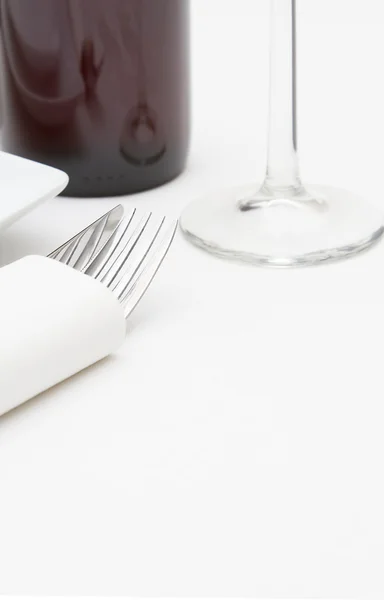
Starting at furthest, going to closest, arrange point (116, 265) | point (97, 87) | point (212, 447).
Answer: point (97, 87) < point (116, 265) < point (212, 447)

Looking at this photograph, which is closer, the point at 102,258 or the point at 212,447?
the point at 212,447

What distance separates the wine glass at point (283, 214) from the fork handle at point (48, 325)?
143 millimetres

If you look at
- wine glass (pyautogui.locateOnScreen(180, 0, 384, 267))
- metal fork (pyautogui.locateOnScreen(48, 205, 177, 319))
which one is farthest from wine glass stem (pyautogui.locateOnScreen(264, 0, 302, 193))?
metal fork (pyautogui.locateOnScreen(48, 205, 177, 319))

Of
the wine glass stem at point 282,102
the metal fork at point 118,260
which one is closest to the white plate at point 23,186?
the metal fork at point 118,260

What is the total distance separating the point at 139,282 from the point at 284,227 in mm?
129

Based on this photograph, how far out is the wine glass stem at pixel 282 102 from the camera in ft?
1.95

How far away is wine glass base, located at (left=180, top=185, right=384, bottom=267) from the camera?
60 centimetres

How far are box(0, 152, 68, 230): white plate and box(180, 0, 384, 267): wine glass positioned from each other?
3.9 inches

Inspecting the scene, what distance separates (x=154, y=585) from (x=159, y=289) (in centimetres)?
24

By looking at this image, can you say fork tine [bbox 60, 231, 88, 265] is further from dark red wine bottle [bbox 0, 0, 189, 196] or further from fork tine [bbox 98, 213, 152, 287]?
dark red wine bottle [bbox 0, 0, 189, 196]

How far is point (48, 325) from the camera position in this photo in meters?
0.45

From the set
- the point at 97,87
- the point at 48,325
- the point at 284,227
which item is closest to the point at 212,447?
the point at 48,325

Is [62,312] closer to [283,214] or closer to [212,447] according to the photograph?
[212,447]

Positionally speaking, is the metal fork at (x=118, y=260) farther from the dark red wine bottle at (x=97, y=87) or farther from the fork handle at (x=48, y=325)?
the dark red wine bottle at (x=97, y=87)
